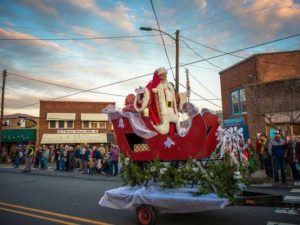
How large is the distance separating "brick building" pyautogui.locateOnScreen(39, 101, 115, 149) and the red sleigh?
3398 cm

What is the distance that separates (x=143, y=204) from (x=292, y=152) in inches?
306

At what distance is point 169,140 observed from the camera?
521 centimetres

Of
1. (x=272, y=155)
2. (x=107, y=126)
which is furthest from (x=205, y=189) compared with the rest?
(x=107, y=126)

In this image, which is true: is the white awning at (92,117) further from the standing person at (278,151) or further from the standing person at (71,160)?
the standing person at (278,151)

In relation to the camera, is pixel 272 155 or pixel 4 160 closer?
pixel 272 155

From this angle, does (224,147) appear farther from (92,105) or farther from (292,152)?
(92,105)

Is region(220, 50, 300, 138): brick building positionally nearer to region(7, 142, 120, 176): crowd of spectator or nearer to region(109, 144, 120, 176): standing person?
region(109, 144, 120, 176): standing person

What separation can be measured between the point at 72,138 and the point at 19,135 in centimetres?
666

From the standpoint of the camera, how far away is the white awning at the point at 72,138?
125ft

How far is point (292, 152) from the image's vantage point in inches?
424

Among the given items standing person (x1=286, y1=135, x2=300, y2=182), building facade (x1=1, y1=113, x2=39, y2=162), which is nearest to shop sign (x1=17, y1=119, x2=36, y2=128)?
building facade (x1=1, y1=113, x2=39, y2=162)

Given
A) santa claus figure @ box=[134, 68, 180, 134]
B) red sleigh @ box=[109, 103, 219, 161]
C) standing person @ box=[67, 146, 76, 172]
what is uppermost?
santa claus figure @ box=[134, 68, 180, 134]

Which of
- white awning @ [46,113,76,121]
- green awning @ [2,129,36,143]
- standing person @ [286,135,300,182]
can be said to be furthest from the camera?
white awning @ [46,113,76,121]

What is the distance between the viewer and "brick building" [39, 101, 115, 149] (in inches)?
1527
